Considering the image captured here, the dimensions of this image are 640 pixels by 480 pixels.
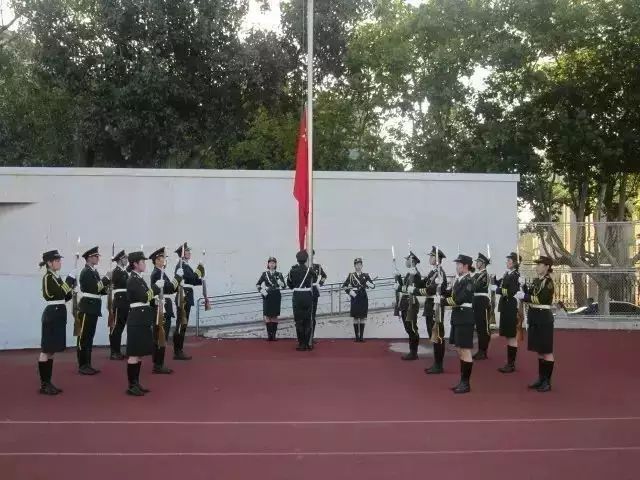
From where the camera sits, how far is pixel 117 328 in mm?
12203

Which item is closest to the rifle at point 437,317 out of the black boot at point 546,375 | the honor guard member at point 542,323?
the honor guard member at point 542,323

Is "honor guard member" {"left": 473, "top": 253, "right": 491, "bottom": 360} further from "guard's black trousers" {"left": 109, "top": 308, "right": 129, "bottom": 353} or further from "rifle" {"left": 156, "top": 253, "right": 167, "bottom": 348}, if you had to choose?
"guard's black trousers" {"left": 109, "top": 308, "right": 129, "bottom": 353}

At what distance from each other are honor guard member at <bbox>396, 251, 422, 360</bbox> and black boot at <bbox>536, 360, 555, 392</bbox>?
2619 mm

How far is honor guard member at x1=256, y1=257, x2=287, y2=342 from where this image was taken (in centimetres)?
1450

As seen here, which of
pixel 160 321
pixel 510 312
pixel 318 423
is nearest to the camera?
pixel 318 423

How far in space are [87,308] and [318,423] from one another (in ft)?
15.8

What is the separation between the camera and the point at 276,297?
14.8m

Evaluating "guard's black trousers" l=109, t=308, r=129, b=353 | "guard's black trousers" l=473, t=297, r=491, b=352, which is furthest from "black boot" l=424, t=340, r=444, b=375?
"guard's black trousers" l=109, t=308, r=129, b=353

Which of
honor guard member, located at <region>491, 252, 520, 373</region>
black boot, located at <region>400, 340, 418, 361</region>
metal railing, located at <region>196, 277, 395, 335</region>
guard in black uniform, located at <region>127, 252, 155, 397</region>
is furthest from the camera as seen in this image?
metal railing, located at <region>196, 277, 395, 335</region>

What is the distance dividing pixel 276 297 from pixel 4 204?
6.15 meters

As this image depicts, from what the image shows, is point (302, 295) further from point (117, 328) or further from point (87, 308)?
point (87, 308)

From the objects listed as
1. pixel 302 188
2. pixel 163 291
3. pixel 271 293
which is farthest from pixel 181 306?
pixel 302 188

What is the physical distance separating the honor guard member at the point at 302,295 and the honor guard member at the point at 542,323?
186 inches

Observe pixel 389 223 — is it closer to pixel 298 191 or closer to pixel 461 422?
pixel 298 191
